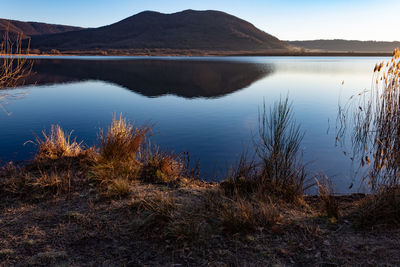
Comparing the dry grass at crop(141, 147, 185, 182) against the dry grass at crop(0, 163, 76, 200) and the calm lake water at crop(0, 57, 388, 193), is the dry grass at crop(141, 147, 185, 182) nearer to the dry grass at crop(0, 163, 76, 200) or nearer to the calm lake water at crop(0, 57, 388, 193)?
the dry grass at crop(0, 163, 76, 200)

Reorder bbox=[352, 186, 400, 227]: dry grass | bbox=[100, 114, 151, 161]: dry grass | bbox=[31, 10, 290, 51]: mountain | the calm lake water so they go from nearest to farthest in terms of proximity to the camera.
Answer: bbox=[352, 186, 400, 227]: dry grass, bbox=[100, 114, 151, 161]: dry grass, the calm lake water, bbox=[31, 10, 290, 51]: mountain

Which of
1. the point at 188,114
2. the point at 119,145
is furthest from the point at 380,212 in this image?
the point at 188,114

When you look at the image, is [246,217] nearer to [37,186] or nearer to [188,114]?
[37,186]

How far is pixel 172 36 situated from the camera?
14725cm

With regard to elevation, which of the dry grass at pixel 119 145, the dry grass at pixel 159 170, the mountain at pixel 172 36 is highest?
the mountain at pixel 172 36

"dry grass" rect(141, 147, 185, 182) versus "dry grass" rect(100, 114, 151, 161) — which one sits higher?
"dry grass" rect(100, 114, 151, 161)

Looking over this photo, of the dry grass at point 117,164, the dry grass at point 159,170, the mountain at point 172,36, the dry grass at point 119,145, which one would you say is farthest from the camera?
the mountain at point 172,36

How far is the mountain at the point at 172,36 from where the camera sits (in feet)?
434

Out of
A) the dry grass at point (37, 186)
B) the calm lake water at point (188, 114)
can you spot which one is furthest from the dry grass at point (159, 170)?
the calm lake water at point (188, 114)

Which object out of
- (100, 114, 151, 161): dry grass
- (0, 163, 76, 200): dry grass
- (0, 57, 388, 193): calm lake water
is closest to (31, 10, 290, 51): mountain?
(0, 57, 388, 193): calm lake water

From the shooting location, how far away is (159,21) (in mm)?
177750

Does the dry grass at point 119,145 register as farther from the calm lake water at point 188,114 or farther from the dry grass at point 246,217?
the dry grass at point 246,217

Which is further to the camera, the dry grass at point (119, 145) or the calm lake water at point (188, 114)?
the calm lake water at point (188, 114)

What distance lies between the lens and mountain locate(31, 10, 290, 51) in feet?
434
